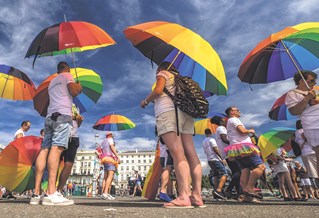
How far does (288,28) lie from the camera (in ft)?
15.1

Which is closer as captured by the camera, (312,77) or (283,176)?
(312,77)

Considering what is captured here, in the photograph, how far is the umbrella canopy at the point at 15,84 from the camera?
6379 millimetres

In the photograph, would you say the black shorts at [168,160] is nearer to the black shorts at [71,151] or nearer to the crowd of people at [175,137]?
the crowd of people at [175,137]

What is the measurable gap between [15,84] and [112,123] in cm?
Result: 408

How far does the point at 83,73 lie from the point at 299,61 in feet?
15.0

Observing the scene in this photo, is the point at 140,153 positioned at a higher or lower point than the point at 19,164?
higher

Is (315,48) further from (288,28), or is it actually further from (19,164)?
(19,164)

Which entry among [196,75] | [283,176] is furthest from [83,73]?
[283,176]

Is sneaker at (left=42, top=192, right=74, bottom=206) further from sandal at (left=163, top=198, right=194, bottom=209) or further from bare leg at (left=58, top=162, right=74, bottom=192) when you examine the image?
sandal at (left=163, top=198, right=194, bottom=209)

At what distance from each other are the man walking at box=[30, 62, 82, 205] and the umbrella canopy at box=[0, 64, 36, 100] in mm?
2328

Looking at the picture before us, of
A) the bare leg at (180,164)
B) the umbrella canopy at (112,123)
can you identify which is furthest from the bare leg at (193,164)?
the umbrella canopy at (112,123)

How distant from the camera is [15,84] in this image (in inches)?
257

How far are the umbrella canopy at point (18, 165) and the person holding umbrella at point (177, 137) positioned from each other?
9.93 ft

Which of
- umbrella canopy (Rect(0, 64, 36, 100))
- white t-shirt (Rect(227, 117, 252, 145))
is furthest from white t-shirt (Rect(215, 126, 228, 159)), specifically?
umbrella canopy (Rect(0, 64, 36, 100))
